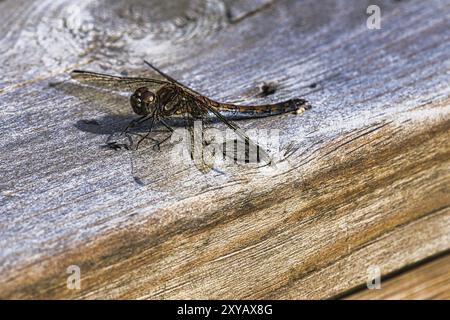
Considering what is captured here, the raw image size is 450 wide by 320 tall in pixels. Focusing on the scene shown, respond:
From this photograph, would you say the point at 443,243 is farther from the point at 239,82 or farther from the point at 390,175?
the point at 239,82

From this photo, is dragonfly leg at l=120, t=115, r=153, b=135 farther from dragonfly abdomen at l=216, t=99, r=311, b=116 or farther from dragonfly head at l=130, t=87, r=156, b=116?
dragonfly abdomen at l=216, t=99, r=311, b=116

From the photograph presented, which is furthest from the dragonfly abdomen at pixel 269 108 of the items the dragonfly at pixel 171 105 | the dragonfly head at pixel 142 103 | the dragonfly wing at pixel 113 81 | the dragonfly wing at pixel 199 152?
the dragonfly wing at pixel 113 81

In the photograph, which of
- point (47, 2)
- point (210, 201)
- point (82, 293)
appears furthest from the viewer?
point (47, 2)

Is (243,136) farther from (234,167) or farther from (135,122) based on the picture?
(135,122)

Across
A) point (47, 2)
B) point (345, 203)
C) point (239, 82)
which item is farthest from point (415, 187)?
point (47, 2)

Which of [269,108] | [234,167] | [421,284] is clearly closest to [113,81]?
[269,108]

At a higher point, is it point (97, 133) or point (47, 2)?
point (47, 2)

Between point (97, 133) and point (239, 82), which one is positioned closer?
point (97, 133)

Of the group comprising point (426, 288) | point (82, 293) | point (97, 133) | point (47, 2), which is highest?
point (47, 2)
